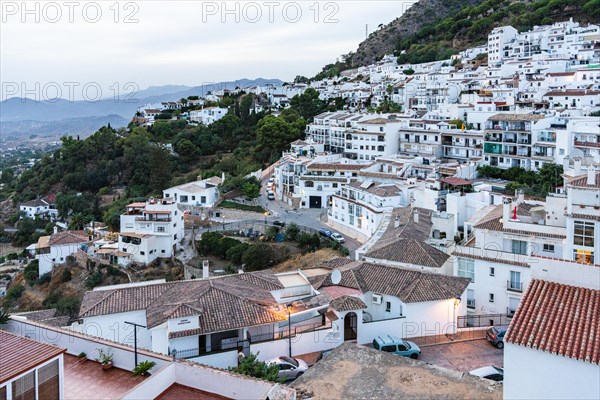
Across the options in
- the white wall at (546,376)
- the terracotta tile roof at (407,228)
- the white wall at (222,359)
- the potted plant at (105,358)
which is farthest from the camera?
the terracotta tile roof at (407,228)

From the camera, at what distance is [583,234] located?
16.8 meters

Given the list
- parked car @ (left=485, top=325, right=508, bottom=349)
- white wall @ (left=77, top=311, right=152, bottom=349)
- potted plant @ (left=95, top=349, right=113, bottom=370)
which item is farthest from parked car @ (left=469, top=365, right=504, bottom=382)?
white wall @ (left=77, top=311, right=152, bottom=349)

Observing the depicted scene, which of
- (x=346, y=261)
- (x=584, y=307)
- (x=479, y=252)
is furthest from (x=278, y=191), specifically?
(x=584, y=307)

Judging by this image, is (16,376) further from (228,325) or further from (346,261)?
(346,261)

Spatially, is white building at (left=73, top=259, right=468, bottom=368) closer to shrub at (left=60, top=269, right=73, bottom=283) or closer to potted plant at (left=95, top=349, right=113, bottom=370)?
potted plant at (left=95, top=349, right=113, bottom=370)

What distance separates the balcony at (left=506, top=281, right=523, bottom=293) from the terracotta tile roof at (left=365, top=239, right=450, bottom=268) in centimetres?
284

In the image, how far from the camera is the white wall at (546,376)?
774cm

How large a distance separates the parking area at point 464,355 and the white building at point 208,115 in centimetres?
5535

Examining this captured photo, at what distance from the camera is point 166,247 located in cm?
3428

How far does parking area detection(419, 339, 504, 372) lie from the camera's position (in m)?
13.6

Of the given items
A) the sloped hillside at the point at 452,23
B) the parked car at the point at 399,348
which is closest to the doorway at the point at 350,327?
the parked car at the point at 399,348

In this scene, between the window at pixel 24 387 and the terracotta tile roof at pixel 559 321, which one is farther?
the terracotta tile roof at pixel 559 321

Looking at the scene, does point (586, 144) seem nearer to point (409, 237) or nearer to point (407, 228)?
point (407, 228)

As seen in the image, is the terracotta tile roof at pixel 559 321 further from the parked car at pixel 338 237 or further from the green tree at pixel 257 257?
the parked car at pixel 338 237
